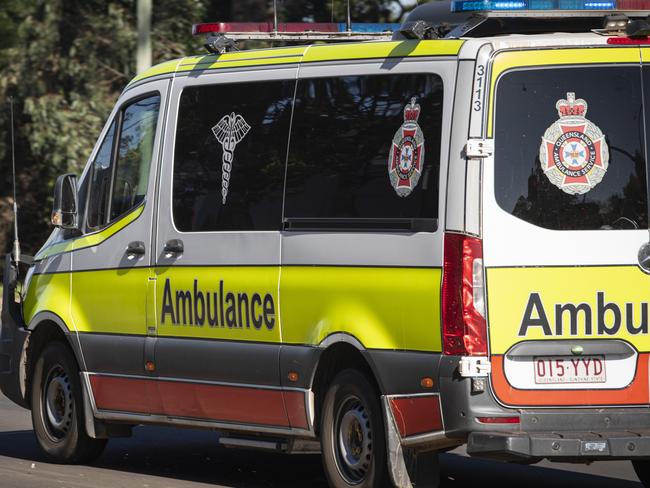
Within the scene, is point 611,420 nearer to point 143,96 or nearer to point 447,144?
point 447,144

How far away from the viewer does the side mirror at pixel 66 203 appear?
9.68 meters

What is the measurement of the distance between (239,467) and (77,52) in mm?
14455

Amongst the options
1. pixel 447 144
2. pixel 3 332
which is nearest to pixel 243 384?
pixel 447 144

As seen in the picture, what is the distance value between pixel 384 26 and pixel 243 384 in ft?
9.00

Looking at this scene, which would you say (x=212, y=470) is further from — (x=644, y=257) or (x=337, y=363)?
(x=644, y=257)

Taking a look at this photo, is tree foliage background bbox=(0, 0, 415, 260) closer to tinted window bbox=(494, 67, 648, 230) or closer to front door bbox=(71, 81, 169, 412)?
front door bbox=(71, 81, 169, 412)

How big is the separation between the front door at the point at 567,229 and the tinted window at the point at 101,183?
328cm

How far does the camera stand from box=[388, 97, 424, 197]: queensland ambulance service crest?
752cm

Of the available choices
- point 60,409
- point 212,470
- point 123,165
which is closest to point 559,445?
point 212,470

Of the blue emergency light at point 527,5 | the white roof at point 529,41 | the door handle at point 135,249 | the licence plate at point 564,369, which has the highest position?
the blue emergency light at point 527,5

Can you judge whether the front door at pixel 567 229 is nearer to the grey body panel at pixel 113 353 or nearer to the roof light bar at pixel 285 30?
the roof light bar at pixel 285 30

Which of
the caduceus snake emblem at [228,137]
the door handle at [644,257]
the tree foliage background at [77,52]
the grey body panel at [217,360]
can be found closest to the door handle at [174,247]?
the caduceus snake emblem at [228,137]

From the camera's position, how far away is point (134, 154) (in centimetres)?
951

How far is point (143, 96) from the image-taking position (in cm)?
949
